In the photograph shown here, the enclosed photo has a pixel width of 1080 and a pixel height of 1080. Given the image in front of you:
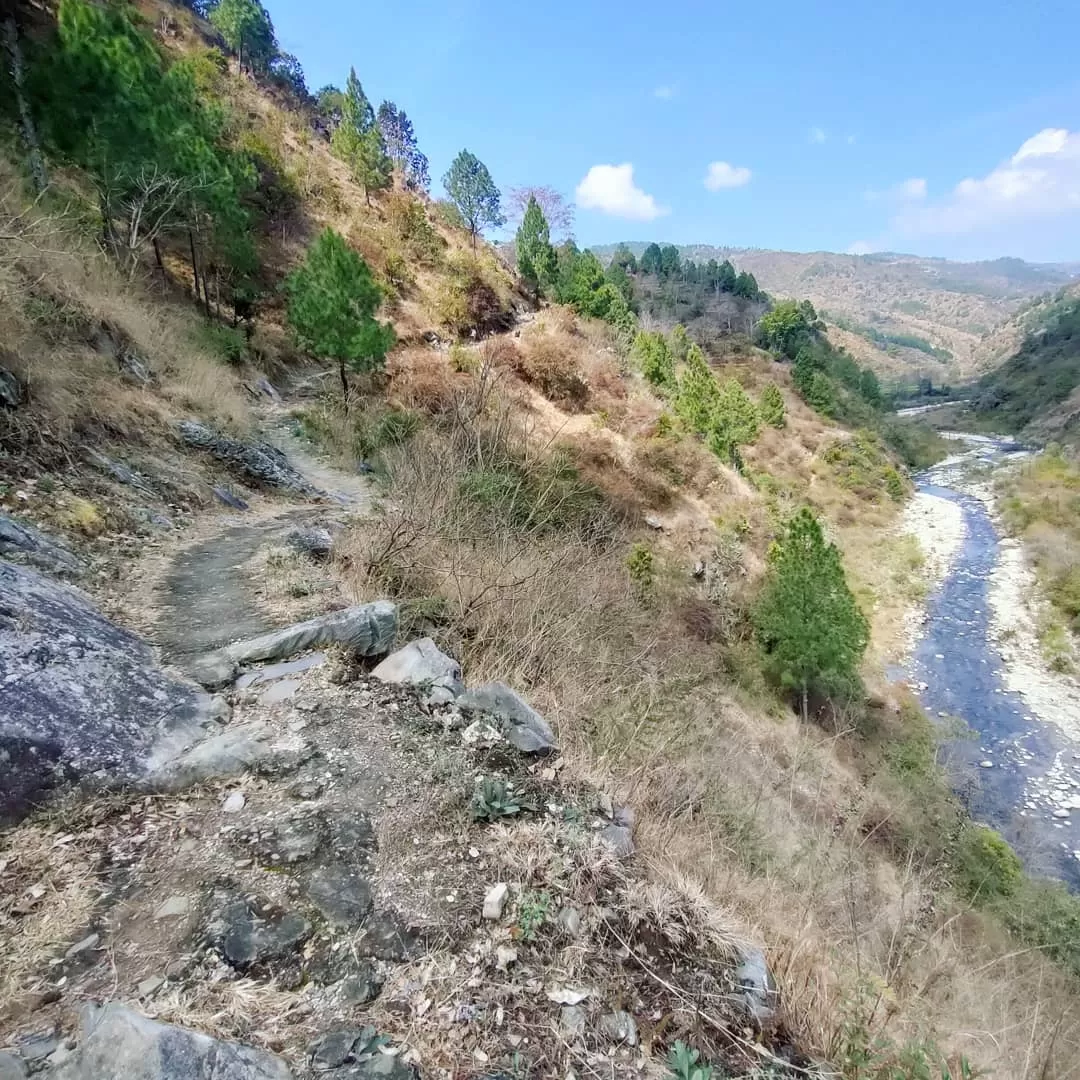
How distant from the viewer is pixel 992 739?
21297 mm

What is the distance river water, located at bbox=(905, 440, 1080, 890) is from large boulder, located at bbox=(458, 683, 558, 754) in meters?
18.9

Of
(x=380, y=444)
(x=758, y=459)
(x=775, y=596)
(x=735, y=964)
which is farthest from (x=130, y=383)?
(x=758, y=459)

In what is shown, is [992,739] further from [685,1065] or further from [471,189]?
[471,189]

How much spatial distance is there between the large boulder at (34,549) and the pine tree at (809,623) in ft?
57.5

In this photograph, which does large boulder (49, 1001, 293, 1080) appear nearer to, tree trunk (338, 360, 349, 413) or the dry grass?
the dry grass

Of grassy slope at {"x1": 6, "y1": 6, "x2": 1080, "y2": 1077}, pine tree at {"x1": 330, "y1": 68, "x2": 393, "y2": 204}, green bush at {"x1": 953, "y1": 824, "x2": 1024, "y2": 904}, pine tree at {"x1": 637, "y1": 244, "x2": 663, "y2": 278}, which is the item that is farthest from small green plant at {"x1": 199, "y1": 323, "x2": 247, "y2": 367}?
pine tree at {"x1": 637, "y1": 244, "x2": 663, "y2": 278}

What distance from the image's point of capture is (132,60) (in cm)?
1327

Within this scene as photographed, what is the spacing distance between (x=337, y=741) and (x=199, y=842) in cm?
85

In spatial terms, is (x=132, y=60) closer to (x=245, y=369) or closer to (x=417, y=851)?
(x=245, y=369)

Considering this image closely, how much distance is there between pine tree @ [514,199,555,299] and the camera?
40.8m

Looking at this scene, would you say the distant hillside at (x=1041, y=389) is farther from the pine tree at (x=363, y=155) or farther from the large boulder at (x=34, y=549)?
the large boulder at (x=34, y=549)

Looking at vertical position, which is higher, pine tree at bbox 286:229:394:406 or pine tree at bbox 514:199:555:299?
pine tree at bbox 514:199:555:299

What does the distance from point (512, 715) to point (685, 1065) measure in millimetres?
2156

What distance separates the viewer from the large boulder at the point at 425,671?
4.00 m
